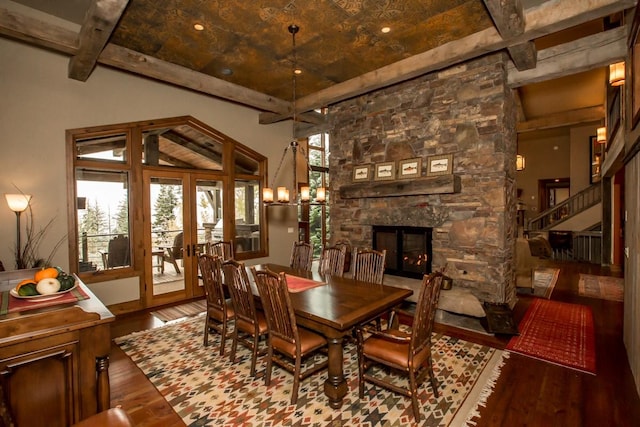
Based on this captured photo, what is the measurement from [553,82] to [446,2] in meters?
5.02

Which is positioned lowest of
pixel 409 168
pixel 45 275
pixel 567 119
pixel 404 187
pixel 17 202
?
pixel 45 275

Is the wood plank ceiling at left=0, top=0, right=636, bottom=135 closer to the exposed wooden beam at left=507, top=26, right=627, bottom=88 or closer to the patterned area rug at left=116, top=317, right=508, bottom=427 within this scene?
the exposed wooden beam at left=507, top=26, right=627, bottom=88

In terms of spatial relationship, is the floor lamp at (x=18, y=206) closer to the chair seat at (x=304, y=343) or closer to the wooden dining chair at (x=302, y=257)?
the wooden dining chair at (x=302, y=257)

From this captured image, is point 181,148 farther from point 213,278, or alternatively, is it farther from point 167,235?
point 213,278

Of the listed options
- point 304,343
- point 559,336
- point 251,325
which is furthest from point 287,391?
point 559,336

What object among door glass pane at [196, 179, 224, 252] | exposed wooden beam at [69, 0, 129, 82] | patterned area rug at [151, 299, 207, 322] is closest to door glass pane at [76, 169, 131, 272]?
patterned area rug at [151, 299, 207, 322]

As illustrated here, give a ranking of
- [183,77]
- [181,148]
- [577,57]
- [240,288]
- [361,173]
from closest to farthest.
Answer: [240,288], [577,57], [183,77], [181,148], [361,173]

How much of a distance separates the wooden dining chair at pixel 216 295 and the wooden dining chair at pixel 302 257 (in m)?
1.13

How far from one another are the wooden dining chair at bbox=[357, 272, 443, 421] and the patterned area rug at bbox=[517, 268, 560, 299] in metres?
3.97

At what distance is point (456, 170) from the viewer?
182 inches

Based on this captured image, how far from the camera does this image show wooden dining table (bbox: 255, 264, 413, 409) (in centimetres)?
239

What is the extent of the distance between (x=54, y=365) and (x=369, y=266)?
2.90m

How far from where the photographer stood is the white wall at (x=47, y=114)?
150 inches

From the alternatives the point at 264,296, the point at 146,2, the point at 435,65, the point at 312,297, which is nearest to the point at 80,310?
the point at 264,296
